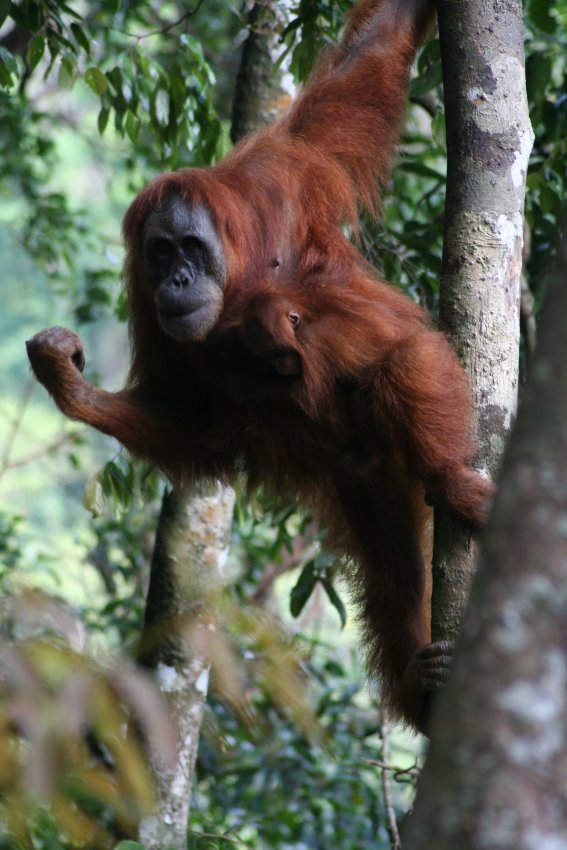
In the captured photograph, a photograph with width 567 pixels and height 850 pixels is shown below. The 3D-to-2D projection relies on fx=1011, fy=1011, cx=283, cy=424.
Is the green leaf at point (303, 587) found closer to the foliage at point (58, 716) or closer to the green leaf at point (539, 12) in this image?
the green leaf at point (539, 12)

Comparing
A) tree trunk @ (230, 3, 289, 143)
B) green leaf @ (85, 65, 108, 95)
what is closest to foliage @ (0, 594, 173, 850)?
green leaf @ (85, 65, 108, 95)

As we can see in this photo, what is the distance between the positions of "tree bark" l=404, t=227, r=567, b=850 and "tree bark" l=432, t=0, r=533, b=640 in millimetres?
1197

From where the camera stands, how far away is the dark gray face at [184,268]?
316cm

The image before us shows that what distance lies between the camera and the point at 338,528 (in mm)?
3572

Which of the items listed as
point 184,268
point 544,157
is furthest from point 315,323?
point 544,157

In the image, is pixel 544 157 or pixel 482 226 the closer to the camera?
pixel 482 226

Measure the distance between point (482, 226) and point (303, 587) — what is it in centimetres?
190

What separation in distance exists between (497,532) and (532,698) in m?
0.19

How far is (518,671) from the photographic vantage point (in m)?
1.14

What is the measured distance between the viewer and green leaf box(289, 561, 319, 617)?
400cm

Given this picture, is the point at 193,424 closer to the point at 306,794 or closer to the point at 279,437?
the point at 279,437

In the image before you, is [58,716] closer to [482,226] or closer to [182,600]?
[482,226]

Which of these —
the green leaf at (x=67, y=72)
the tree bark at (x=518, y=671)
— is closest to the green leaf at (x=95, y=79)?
the green leaf at (x=67, y=72)

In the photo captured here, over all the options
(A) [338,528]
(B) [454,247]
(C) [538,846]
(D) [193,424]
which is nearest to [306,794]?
(A) [338,528]
